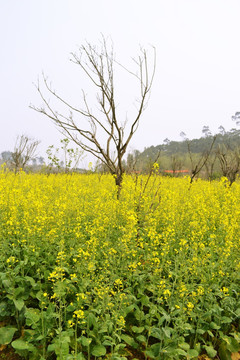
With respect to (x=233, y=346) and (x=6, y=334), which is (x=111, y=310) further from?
(x=233, y=346)

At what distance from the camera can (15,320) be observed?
3137mm

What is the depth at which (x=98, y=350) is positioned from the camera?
250 centimetres

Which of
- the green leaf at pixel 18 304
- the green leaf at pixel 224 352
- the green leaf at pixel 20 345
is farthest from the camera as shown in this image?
the green leaf at pixel 224 352

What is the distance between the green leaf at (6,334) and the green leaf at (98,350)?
921mm

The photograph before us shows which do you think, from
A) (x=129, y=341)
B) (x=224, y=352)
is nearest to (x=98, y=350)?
(x=129, y=341)

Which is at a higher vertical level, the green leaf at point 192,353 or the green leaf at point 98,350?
the green leaf at point 98,350

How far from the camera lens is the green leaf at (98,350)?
8.08 feet

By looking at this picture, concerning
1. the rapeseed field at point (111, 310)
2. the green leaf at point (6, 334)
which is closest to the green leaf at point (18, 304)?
the rapeseed field at point (111, 310)

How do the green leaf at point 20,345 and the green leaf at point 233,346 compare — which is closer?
the green leaf at point 20,345

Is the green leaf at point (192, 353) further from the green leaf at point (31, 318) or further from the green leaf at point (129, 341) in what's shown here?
the green leaf at point (31, 318)

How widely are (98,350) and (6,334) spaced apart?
41.2 inches

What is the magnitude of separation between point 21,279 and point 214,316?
93.1 inches

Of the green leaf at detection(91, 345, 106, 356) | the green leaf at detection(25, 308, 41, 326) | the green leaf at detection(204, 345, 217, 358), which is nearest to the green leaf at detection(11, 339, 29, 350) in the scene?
the green leaf at detection(25, 308, 41, 326)

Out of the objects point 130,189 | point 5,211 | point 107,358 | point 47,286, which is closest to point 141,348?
point 107,358
